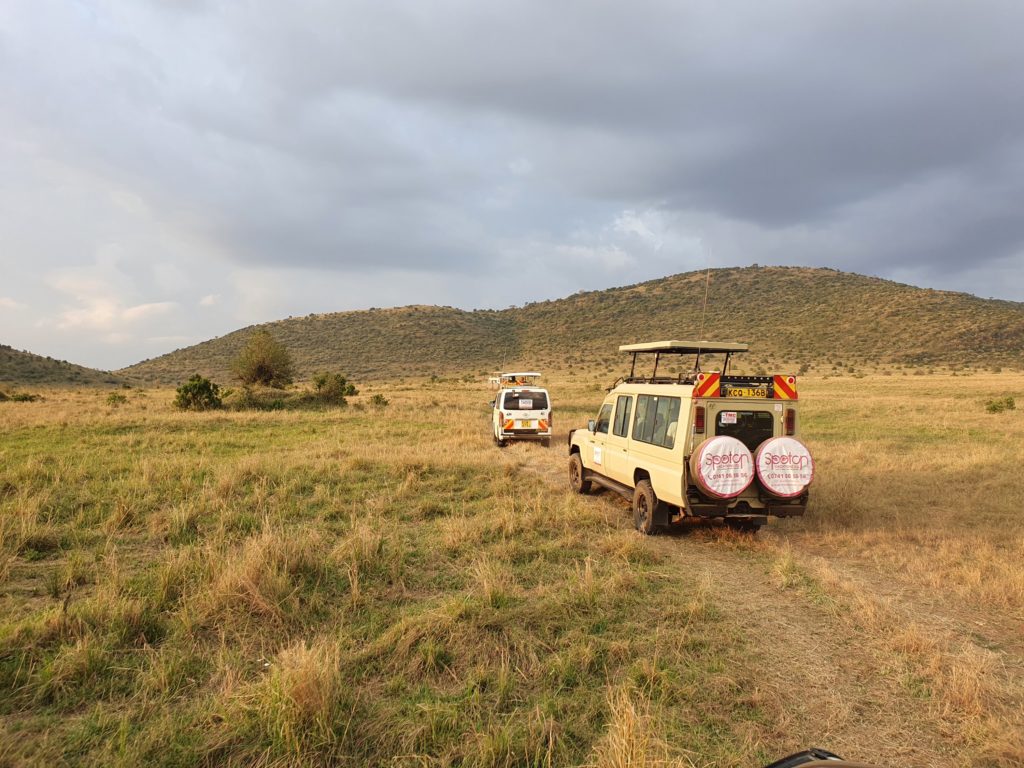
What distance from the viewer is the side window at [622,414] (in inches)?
373

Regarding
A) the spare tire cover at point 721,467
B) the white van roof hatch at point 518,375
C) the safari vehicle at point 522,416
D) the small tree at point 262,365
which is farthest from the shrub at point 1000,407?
the small tree at point 262,365

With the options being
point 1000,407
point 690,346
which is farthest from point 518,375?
point 1000,407

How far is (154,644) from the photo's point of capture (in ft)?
16.0

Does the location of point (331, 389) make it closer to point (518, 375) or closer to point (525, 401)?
point (518, 375)

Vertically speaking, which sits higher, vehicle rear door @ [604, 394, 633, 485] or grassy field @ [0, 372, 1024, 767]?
vehicle rear door @ [604, 394, 633, 485]

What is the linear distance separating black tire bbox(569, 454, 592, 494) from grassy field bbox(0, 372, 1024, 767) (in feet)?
1.32

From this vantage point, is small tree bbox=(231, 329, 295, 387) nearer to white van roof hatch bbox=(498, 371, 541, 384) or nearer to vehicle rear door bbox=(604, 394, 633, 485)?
white van roof hatch bbox=(498, 371, 541, 384)

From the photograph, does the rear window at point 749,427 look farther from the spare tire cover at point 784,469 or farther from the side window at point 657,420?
the side window at point 657,420

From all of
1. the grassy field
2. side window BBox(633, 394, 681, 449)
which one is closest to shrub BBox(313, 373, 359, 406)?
the grassy field

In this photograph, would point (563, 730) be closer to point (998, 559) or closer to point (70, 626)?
point (70, 626)

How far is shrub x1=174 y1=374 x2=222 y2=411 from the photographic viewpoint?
24875 mm

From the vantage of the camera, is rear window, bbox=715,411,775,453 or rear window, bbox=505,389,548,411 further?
rear window, bbox=505,389,548,411

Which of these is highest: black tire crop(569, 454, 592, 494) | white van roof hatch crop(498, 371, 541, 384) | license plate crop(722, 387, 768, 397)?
white van roof hatch crop(498, 371, 541, 384)

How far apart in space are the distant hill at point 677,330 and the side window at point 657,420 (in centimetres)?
4959
